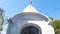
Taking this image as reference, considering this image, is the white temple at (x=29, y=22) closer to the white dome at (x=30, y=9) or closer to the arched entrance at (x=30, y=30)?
the white dome at (x=30, y=9)

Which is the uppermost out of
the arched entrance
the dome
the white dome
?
the white dome

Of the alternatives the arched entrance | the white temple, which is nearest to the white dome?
the white temple

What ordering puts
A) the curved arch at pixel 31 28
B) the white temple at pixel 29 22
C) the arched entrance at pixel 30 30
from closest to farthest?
the white temple at pixel 29 22, the curved arch at pixel 31 28, the arched entrance at pixel 30 30

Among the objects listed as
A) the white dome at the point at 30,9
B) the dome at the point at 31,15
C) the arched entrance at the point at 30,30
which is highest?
the white dome at the point at 30,9

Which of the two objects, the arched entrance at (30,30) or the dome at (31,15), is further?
the arched entrance at (30,30)

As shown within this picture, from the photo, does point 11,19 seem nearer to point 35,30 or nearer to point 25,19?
point 25,19

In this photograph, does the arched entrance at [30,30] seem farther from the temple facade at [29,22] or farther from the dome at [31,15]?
the dome at [31,15]

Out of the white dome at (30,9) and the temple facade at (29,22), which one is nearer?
the temple facade at (29,22)

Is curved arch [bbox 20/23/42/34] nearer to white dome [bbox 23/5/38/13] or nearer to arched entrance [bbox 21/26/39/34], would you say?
arched entrance [bbox 21/26/39/34]

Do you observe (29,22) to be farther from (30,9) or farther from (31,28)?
(30,9)

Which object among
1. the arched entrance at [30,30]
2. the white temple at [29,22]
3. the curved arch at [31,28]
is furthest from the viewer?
the arched entrance at [30,30]

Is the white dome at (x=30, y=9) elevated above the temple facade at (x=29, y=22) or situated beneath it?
elevated above

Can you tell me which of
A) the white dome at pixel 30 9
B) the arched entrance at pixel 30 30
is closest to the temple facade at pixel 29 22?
the white dome at pixel 30 9

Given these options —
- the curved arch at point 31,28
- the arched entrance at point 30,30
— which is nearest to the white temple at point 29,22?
the curved arch at point 31,28
